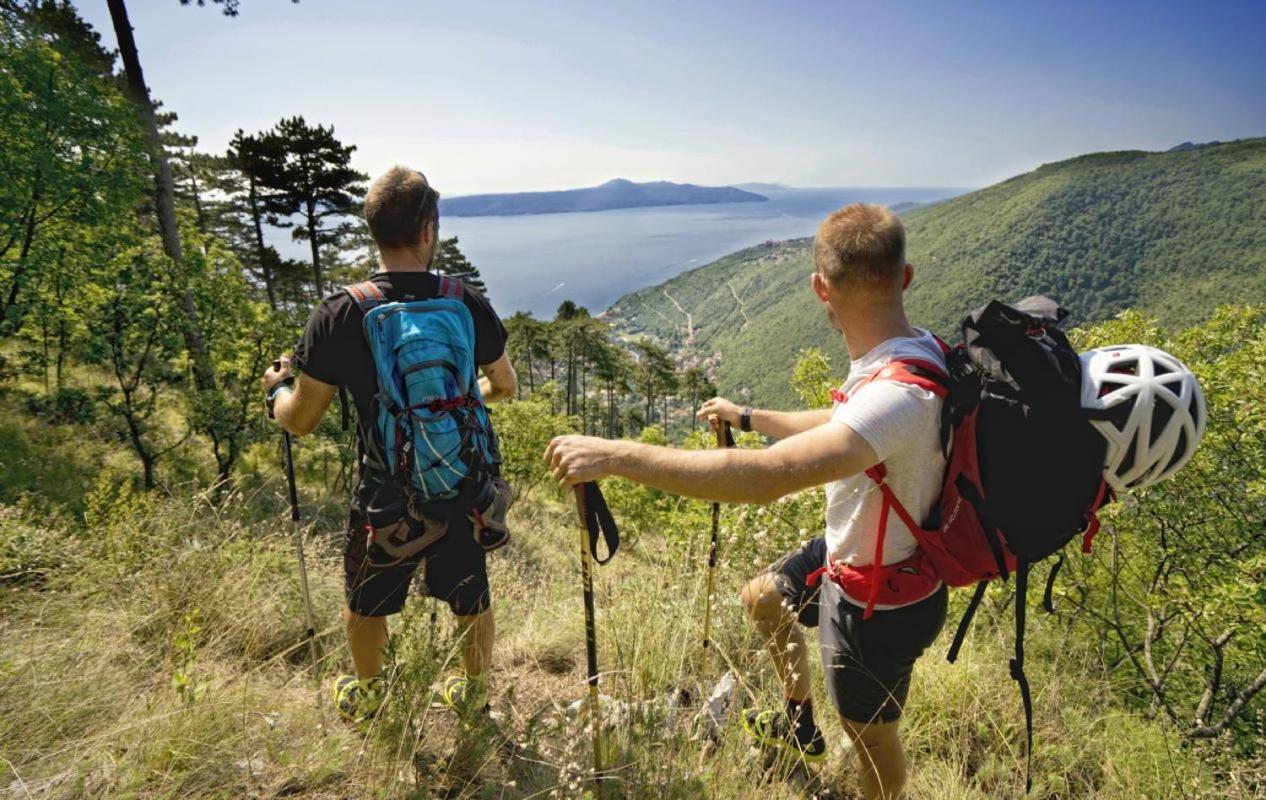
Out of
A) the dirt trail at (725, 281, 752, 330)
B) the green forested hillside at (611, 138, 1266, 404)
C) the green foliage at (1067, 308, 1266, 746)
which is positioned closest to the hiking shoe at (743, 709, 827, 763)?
the green foliage at (1067, 308, 1266, 746)

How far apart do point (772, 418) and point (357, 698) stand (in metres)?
2.05

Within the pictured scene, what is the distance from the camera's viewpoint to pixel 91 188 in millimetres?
8031

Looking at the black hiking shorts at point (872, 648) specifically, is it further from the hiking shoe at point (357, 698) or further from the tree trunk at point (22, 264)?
the tree trunk at point (22, 264)

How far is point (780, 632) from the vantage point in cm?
245

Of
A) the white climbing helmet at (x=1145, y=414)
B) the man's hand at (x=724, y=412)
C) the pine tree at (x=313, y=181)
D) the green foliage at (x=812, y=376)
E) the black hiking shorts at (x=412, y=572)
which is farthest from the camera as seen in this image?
the pine tree at (x=313, y=181)

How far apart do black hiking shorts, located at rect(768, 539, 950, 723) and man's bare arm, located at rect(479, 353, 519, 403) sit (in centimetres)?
174

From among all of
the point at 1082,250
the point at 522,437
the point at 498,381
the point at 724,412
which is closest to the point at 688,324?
the point at 1082,250

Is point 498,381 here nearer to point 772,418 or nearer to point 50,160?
point 772,418

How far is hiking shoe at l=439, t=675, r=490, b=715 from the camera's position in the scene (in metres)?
2.24

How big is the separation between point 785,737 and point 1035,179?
208 m

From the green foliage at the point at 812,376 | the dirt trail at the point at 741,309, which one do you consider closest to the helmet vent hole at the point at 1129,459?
the green foliage at the point at 812,376

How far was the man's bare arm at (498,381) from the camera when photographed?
2840 mm

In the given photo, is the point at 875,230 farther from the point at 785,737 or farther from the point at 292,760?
the point at 292,760

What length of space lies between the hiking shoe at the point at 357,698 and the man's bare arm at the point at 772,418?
64.8 inches
